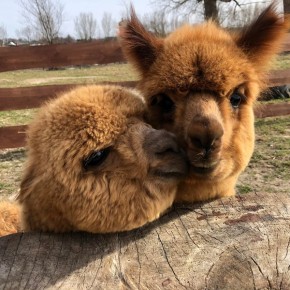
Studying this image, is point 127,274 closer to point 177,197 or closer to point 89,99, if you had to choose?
point 177,197

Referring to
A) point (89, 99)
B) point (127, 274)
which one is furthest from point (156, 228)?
point (89, 99)

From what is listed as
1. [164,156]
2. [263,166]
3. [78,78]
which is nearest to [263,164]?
[263,166]

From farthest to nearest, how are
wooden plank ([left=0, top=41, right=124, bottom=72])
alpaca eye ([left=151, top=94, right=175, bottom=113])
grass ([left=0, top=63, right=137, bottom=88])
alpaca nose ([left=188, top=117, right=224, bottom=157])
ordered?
1. grass ([left=0, top=63, right=137, bottom=88])
2. wooden plank ([left=0, top=41, right=124, bottom=72])
3. alpaca eye ([left=151, top=94, right=175, bottom=113])
4. alpaca nose ([left=188, top=117, right=224, bottom=157])

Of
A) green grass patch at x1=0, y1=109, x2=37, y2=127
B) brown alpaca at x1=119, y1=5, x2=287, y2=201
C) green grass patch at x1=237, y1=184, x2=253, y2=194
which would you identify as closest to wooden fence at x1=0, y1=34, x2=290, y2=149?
green grass patch at x1=237, y1=184, x2=253, y2=194

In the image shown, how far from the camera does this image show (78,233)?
1573 millimetres

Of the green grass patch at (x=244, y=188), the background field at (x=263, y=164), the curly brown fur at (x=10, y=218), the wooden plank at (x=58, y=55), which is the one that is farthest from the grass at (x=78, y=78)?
the curly brown fur at (x=10, y=218)

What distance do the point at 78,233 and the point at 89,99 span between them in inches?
20.8

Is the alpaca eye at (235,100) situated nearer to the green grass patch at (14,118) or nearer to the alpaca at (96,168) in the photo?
the alpaca at (96,168)

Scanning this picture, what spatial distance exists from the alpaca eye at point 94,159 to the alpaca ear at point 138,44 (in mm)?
701

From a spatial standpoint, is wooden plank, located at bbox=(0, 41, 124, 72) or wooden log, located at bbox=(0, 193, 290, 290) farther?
wooden plank, located at bbox=(0, 41, 124, 72)

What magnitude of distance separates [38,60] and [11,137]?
1.45 meters

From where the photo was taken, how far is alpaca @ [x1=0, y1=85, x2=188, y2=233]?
1412 millimetres

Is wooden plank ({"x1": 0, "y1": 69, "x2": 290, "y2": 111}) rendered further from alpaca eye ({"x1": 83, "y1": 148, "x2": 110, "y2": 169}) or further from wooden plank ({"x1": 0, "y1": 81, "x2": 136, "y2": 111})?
alpaca eye ({"x1": 83, "y1": 148, "x2": 110, "y2": 169})

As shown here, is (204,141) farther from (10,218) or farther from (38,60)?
(38,60)
